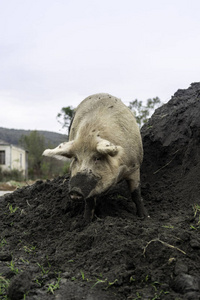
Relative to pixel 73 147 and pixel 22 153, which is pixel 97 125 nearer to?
pixel 73 147

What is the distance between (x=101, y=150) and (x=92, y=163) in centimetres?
28

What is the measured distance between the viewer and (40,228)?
5945 millimetres

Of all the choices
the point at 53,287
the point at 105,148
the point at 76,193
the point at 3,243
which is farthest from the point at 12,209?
the point at 53,287

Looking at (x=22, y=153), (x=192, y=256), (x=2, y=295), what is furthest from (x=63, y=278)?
(x=22, y=153)

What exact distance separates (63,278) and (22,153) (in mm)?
47212

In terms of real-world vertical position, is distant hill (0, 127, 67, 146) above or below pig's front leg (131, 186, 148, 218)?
above

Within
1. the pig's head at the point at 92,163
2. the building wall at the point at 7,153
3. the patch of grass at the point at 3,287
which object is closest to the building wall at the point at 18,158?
the building wall at the point at 7,153

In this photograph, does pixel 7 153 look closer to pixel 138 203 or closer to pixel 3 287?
pixel 138 203

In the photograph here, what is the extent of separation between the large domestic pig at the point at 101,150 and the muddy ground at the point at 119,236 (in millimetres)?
527

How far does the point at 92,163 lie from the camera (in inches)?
214

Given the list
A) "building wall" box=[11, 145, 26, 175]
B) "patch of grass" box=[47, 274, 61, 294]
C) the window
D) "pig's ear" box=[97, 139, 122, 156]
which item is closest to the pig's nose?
"pig's ear" box=[97, 139, 122, 156]

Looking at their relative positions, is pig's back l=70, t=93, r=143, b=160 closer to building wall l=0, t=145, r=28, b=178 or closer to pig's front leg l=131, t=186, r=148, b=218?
pig's front leg l=131, t=186, r=148, b=218

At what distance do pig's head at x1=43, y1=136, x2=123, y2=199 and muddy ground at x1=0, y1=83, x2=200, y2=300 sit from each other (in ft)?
1.78

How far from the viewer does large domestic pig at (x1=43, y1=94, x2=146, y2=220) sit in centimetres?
527
